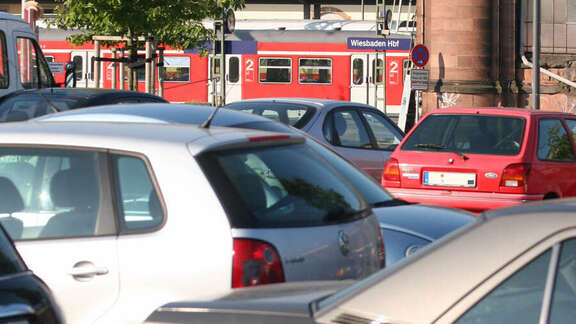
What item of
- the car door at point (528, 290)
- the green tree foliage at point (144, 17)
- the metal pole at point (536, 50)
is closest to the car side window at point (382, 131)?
the car door at point (528, 290)

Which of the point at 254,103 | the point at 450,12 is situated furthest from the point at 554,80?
the point at 254,103

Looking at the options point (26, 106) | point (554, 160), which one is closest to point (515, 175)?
point (554, 160)

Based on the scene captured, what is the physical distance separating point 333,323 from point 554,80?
28615 millimetres

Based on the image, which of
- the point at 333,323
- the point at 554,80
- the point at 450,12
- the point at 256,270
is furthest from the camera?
the point at 554,80

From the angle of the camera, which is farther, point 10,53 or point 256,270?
point 10,53

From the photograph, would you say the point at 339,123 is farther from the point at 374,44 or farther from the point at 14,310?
the point at 374,44

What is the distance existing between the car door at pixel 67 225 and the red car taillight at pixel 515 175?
24.0 ft

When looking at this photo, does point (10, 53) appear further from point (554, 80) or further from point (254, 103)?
point (554, 80)

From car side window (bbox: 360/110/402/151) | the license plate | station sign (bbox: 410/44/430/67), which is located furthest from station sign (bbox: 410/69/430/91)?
the license plate

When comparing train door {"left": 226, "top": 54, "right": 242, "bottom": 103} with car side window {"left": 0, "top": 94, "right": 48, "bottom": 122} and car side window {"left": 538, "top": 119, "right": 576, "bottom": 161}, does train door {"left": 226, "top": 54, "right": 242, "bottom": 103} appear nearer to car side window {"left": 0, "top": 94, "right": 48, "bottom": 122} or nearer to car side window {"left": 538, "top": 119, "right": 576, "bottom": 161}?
car side window {"left": 0, "top": 94, "right": 48, "bottom": 122}

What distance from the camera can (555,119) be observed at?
12.2m

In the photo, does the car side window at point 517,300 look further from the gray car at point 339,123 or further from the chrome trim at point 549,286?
the gray car at point 339,123

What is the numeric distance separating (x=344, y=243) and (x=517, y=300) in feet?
7.01

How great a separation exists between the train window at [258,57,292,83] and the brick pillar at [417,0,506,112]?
9.80 metres
